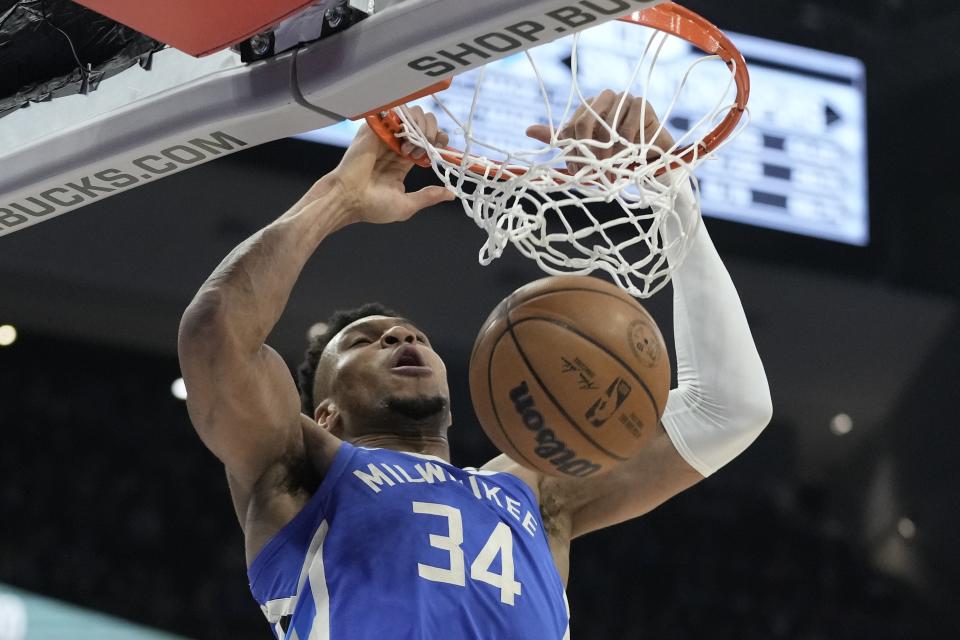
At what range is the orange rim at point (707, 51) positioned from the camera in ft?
7.52

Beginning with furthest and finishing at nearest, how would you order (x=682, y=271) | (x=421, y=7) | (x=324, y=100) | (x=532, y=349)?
(x=682, y=271), (x=532, y=349), (x=324, y=100), (x=421, y=7)

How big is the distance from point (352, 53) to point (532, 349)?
0.64 m

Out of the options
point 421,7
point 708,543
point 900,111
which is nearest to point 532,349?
point 421,7

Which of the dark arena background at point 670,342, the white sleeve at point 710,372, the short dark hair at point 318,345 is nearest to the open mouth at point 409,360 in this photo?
the short dark hair at point 318,345

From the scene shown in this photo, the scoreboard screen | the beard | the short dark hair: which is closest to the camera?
the beard

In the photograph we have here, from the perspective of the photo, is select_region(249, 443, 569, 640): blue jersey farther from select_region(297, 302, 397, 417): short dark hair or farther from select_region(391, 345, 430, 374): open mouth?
select_region(297, 302, 397, 417): short dark hair

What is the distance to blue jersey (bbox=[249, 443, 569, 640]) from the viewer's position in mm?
2150

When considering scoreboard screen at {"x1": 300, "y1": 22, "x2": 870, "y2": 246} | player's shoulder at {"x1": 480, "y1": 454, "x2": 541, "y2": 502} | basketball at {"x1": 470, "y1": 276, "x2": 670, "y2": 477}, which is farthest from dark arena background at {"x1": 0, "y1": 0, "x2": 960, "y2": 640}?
basketball at {"x1": 470, "y1": 276, "x2": 670, "y2": 477}

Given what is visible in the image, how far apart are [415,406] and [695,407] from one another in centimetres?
60

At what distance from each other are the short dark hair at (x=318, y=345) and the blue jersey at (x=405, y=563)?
58cm

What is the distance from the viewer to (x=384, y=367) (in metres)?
2.57

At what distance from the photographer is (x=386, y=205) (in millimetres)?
2438

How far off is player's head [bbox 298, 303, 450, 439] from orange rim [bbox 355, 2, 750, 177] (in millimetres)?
405

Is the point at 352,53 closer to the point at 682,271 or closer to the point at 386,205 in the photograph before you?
the point at 386,205
